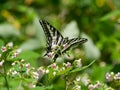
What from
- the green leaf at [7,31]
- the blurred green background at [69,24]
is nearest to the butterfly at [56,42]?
the blurred green background at [69,24]

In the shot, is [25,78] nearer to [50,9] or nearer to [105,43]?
[105,43]

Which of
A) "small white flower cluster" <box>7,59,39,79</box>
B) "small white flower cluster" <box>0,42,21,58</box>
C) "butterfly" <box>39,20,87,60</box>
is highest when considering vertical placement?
"butterfly" <box>39,20,87,60</box>

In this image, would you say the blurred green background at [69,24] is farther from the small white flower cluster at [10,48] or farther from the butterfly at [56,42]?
the small white flower cluster at [10,48]

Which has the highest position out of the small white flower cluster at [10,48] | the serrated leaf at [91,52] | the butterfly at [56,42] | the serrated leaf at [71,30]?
the serrated leaf at [71,30]

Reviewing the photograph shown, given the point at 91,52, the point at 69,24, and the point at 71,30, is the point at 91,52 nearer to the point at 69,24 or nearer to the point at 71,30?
the point at 71,30

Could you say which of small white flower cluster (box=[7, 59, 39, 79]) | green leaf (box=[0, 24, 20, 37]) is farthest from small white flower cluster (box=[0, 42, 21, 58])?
green leaf (box=[0, 24, 20, 37])

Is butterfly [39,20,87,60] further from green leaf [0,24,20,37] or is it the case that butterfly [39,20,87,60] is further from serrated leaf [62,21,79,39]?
green leaf [0,24,20,37]

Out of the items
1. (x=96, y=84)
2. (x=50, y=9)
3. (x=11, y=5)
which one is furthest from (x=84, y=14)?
(x=96, y=84)
